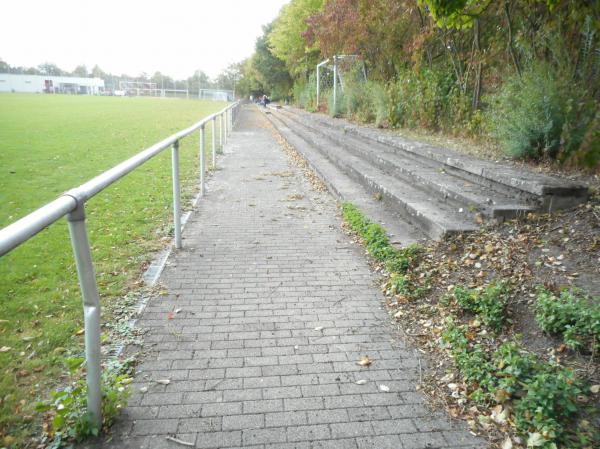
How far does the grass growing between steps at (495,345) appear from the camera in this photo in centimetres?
239

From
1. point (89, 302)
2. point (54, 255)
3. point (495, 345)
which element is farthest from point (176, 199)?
point (495, 345)

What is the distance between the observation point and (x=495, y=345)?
307 cm

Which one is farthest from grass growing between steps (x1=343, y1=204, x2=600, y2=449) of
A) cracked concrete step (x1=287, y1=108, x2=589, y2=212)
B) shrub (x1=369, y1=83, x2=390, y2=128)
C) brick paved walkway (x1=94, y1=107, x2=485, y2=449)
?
shrub (x1=369, y1=83, x2=390, y2=128)

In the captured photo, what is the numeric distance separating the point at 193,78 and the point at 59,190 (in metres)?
104

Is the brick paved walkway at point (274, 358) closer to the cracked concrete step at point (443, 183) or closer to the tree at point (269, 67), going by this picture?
the cracked concrete step at point (443, 183)

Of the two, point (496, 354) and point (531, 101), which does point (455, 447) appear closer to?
point (496, 354)

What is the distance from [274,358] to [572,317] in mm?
1904

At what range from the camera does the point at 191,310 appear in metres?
3.83

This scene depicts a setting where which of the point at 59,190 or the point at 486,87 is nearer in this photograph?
the point at 59,190

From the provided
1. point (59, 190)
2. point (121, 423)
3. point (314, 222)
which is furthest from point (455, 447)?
point (59, 190)

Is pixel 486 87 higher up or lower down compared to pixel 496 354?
higher up

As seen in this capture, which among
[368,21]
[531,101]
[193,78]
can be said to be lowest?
[531,101]

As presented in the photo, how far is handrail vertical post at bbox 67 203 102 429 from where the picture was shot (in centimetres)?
217

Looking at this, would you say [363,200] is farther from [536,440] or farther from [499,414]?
[536,440]
